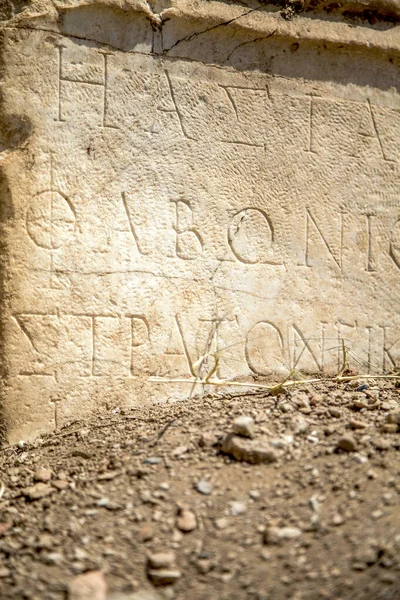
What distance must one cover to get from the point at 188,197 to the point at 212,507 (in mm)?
1467

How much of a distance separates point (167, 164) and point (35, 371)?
1.05 meters

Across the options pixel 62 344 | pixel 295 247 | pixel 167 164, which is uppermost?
pixel 167 164

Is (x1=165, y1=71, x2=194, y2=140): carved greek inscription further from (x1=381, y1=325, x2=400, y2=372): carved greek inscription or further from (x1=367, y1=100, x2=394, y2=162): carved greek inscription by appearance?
(x1=381, y1=325, x2=400, y2=372): carved greek inscription

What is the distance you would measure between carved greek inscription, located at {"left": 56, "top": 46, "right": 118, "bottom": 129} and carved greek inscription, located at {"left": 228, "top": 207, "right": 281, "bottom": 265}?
26.9 inches

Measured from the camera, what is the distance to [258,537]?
76.9 inches

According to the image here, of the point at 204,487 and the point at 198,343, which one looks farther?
the point at 198,343

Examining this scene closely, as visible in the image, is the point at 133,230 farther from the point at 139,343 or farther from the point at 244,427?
the point at 244,427

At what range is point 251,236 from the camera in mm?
3180

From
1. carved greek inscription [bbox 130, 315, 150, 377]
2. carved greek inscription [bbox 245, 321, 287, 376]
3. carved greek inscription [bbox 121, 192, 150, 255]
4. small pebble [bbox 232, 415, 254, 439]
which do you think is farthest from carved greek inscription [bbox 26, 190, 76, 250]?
small pebble [bbox 232, 415, 254, 439]

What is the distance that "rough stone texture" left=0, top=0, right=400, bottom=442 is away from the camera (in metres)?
2.85

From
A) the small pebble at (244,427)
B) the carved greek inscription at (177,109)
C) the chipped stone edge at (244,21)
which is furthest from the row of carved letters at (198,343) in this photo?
the chipped stone edge at (244,21)

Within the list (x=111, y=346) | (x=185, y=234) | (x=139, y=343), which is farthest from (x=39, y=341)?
(x=185, y=234)

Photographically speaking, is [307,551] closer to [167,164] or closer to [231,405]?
[231,405]

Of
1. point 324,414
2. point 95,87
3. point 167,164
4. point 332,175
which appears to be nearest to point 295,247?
point 332,175
